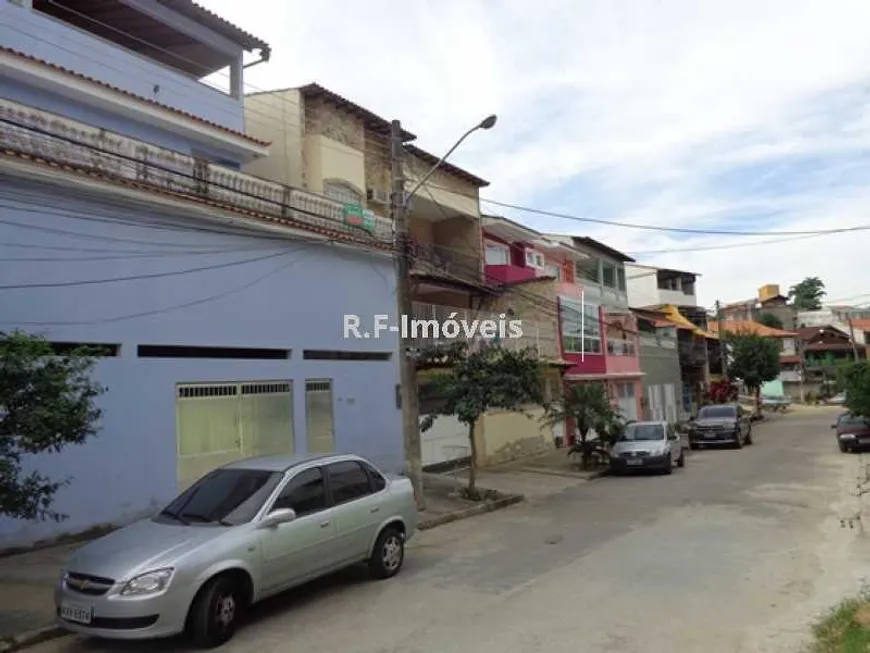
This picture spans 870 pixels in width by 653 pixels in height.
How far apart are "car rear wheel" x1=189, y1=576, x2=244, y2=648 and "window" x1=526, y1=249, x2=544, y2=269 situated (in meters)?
24.5

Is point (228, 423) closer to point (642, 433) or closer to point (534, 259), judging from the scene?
point (642, 433)

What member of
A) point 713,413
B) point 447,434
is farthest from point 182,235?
point 713,413

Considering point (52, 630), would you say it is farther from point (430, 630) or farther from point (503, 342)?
point (503, 342)

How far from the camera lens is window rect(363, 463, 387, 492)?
862 cm

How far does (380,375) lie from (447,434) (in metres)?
4.07

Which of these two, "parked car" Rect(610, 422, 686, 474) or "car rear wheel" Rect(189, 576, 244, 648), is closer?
"car rear wheel" Rect(189, 576, 244, 648)

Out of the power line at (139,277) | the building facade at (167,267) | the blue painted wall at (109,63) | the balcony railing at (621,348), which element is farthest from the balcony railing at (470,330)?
the blue painted wall at (109,63)

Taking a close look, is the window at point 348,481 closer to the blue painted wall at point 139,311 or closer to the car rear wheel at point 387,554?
the car rear wheel at point 387,554

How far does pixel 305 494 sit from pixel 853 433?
→ 70.6 feet


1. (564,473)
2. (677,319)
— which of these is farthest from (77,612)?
(677,319)

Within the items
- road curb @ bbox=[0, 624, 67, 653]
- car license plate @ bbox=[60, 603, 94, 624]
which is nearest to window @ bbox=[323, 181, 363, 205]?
road curb @ bbox=[0, 624, 67, 653]

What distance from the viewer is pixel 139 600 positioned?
5.75m

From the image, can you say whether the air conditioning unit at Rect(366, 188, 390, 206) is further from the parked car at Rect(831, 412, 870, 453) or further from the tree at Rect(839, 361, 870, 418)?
the parked car at Rect(831, 412, 870, 453)

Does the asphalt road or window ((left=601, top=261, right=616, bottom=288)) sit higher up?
window ((left=601, top=261, right=616, bottom=288))
